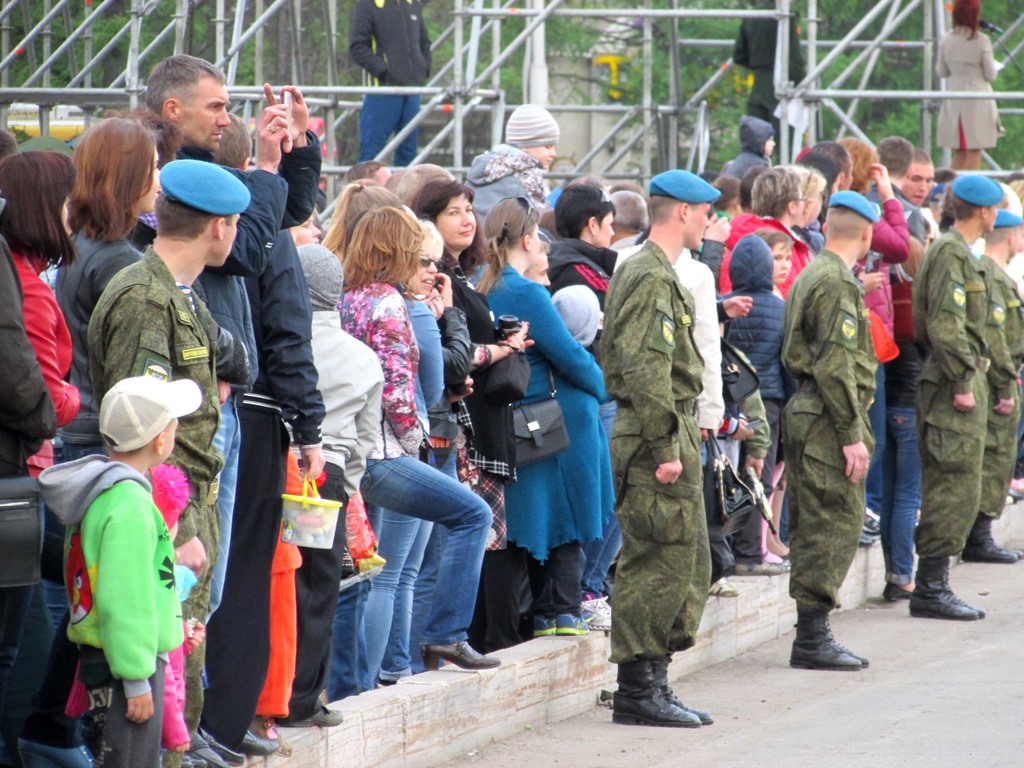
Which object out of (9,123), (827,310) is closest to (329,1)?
(9,123)

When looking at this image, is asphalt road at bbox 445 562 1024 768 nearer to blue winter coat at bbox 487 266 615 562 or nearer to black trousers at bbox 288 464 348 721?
blue winter coat at bbox 487 266 615 562

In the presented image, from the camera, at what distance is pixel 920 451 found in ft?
31.3

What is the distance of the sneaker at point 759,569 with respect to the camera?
8930mm

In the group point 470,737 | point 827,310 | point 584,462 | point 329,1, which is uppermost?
point 329,1

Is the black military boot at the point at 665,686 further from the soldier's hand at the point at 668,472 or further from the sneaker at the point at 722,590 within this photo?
the sneaker at the point at 722,590

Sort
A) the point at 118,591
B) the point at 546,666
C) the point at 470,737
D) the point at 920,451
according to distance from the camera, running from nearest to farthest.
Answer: the point at 118,591 < the point at 470,737 < the point at 546,666 < the point at 920,451

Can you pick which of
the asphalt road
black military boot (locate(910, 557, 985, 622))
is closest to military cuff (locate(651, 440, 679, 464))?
the asphalt road

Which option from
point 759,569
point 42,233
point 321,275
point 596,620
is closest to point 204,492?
point 42,233

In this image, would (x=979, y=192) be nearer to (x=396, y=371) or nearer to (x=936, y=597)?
(x=936, y=597)

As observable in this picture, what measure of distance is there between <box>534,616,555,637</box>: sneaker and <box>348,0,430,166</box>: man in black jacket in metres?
4.77

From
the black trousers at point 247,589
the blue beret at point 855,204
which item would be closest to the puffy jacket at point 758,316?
the blue beret at point 855,204

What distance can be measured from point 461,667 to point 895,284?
14.7 ft

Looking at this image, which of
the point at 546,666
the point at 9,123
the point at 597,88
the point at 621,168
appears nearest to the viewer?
the point at 546,666

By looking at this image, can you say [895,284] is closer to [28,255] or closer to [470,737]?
[470,737]
